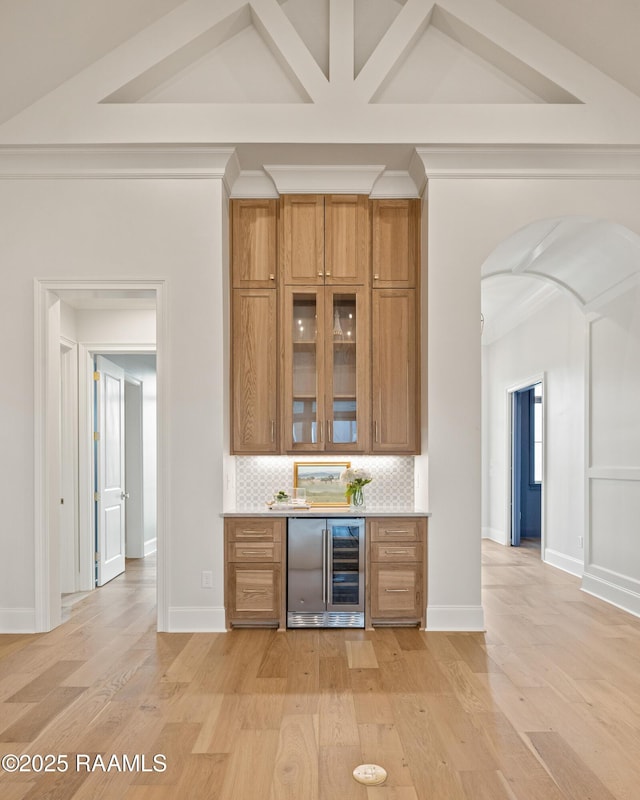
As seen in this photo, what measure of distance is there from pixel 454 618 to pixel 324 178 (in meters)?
3.25

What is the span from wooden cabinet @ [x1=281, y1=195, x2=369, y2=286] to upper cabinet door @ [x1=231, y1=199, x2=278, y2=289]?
0.32 feet

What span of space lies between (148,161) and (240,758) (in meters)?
3.74

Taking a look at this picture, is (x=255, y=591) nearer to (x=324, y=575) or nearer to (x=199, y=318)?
(x=324, y=575)

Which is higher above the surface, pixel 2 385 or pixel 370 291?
pixel 370 291

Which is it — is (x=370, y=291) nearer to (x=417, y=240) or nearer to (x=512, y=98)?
(x=417, y=240)

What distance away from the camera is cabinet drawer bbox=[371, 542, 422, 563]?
15.1 ft

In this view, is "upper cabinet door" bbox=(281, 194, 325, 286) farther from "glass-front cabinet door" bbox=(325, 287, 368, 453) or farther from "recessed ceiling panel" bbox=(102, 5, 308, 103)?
"recessed ceiling panel" bbox=(102, 5, 308, 103)

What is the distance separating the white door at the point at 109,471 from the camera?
246 inches

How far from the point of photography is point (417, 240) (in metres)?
4.95

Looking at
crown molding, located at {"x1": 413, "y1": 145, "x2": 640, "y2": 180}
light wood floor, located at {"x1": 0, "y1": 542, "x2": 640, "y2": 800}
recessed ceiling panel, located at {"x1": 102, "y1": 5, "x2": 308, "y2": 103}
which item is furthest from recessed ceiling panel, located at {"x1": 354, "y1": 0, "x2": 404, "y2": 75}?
light wood floor, located at {"x1": 0, "y1": 542, "x2": 640, "y2": 800}

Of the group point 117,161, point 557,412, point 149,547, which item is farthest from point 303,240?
point 149,547

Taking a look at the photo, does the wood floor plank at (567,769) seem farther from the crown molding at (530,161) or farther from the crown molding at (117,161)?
the crown molding at (117,161)

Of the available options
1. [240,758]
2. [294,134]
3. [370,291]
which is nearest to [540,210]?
[370,291]

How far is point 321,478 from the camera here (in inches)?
203
